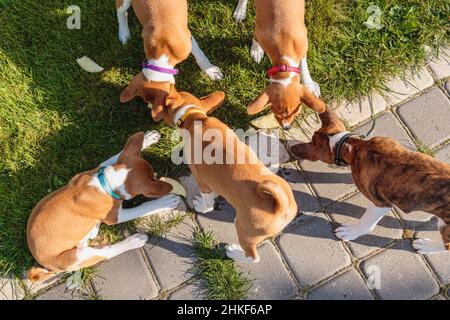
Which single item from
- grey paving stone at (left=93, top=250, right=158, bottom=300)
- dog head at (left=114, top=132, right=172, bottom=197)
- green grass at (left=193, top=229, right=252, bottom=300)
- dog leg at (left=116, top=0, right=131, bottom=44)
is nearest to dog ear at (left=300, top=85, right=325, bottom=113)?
dog head at (left=114, top=132, right=172, bottom=197)

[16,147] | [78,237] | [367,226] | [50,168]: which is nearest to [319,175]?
[367,226]

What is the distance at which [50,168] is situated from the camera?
18.0ft

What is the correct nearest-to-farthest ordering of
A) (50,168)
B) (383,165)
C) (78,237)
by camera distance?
(383,165)
(78,237)
(50,168)

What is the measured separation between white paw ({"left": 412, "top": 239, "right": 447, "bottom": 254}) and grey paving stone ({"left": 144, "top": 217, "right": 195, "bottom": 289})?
7.01 ft

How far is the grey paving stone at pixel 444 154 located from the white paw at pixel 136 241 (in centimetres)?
298

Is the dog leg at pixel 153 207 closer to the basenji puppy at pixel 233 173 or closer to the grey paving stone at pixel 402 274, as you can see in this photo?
the basenji puppy at pixel 233 173

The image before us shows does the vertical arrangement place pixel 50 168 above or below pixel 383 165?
above

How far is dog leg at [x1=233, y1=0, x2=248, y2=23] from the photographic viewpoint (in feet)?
18.7

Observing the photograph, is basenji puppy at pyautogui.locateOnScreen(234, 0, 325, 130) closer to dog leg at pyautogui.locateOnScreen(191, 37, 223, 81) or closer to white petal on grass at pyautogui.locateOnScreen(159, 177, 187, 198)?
dog leg at pyautogui.locateOnScreen(191, 37, 223, 81)

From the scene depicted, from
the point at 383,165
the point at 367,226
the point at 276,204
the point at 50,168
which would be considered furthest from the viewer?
the point at 50,168

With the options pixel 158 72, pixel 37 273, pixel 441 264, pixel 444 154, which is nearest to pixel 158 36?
pixel 158 72

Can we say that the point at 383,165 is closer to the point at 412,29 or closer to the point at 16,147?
Result: the point at 412,29

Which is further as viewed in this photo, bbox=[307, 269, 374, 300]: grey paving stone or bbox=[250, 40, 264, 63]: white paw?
bbox=[250, 40, 264, 63]: white paw
